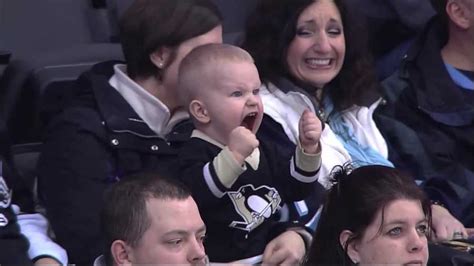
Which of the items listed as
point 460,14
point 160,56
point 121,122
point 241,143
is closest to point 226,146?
point 241,143

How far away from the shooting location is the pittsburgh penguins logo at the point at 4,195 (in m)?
3.27

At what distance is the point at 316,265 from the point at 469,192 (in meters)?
0.86

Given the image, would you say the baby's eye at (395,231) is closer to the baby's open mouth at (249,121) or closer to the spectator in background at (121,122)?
the baby's open mouth at (249,121)

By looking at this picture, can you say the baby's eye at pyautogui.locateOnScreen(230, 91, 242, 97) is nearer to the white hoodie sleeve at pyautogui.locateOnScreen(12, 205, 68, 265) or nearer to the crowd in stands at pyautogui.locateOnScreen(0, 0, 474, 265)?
the crowd in stands at pyautogui.locateOnScreen(0, 0, 474, 265)

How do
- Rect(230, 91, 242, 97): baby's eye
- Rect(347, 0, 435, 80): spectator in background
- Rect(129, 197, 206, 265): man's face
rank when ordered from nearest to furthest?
Answer: 1. Rect(129, 197, 206, 265): man's face
2. Rect(230, 91, 242, 97): baby's eye
3. Rect(347, 0, 435, 80): spectator in background

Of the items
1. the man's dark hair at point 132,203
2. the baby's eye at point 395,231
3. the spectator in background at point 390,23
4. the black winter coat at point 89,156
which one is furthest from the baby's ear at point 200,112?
the spectator in background at point 390,23

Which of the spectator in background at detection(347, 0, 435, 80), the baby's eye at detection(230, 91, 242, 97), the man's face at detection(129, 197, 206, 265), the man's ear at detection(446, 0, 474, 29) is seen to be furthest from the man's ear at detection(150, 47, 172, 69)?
the man's ear at detection(446, 0, 474, 29)

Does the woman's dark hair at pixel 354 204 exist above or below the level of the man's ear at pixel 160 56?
below

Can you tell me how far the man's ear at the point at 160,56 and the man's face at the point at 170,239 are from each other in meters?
→ 0.69

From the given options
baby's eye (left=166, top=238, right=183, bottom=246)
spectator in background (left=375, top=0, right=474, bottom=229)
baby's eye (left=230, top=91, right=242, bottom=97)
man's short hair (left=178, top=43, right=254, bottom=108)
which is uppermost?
man's short hair (left=178, top=43, right=254, bottom=108)

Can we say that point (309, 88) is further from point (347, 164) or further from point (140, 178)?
point (140, 178)

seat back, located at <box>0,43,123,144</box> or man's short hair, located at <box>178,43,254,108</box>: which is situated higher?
man's short hair, located at <box>178,43,254,108</box>

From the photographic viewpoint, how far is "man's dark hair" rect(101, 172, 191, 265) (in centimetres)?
296

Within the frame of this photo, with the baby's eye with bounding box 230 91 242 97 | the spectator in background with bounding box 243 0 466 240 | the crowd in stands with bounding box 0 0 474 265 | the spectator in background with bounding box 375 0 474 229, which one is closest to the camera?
the crowd in stands with bounding box 0 0 474 265
